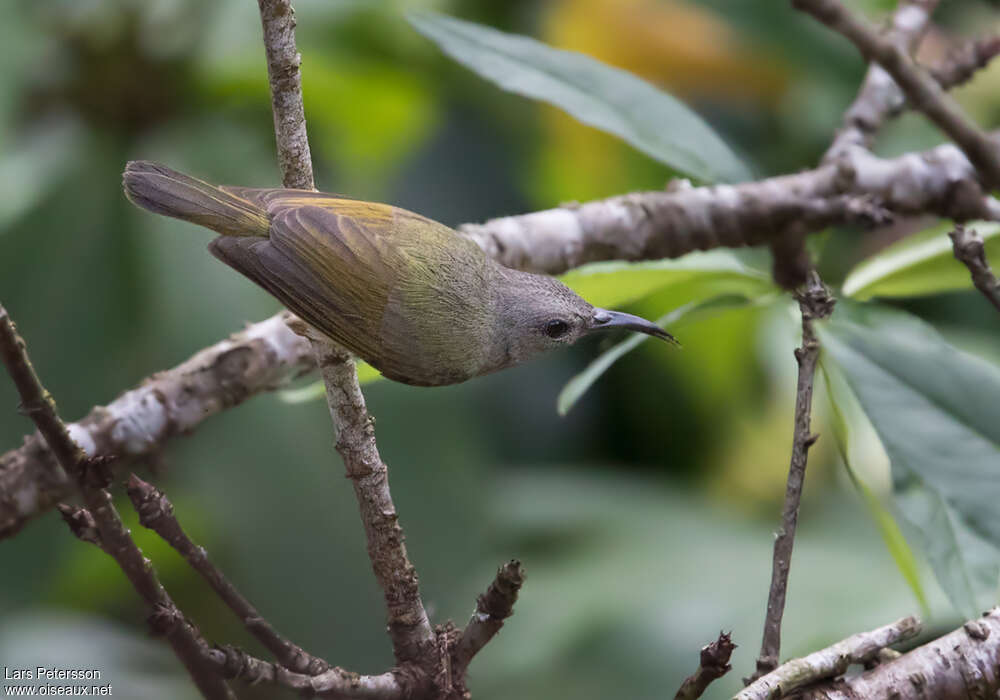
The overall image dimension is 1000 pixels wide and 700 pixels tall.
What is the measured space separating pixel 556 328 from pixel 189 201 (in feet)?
2.16

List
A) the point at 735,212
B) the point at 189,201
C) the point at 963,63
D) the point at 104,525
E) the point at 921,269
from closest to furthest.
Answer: the point at 104,525 → the point at 189,201 → the point at 921,269 → the point at 735,212 → the point at 963,63

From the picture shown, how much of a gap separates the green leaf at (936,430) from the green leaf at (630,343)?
0.73 feet

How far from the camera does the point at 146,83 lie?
3703 mm

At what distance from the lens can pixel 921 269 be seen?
7.07ft

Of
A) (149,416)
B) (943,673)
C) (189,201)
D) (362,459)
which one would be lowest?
(943,673)

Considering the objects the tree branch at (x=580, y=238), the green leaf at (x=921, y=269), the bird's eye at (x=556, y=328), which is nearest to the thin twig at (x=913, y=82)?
the green leaf at (x=921, y=269)

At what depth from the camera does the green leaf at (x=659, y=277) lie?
6.93 ft

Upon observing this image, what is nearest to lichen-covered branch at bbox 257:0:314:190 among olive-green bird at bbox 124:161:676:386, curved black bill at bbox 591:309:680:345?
olive-green bird at bbox 124:161:676:386

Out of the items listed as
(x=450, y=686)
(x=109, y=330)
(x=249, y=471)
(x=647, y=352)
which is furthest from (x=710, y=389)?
(x=450, y=686)

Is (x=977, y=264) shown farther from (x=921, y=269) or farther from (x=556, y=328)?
(x=556, y=328)

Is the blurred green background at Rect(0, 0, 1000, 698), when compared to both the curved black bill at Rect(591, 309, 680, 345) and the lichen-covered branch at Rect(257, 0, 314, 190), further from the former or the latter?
the lichen-covered branch at Rect(257, 0, 314, 190)

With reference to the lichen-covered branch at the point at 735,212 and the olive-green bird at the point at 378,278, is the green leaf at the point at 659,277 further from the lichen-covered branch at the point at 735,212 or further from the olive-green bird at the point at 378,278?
the olive-green bird at the point at 378,278

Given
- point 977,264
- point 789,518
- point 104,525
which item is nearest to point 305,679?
point 104,525

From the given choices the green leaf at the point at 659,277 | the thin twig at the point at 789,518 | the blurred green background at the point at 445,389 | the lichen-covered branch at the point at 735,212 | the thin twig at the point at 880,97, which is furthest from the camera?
the blurred green background at the point at 445,389
